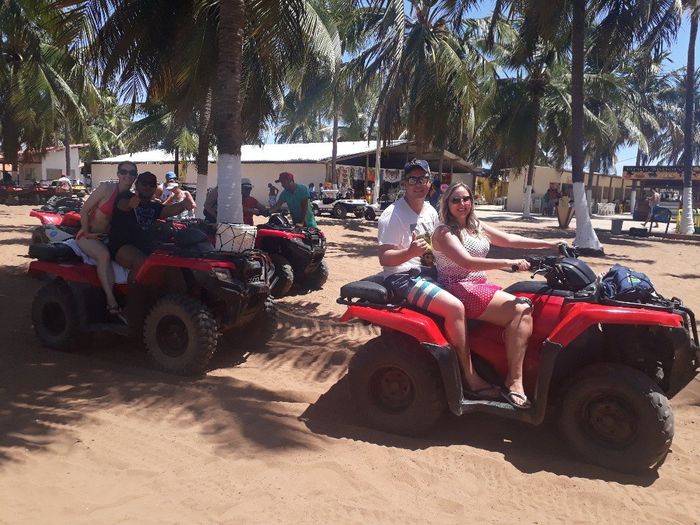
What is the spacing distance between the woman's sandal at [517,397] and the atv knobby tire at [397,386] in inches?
17.1

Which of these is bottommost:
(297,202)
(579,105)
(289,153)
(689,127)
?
(297,202)

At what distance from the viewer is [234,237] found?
19.9 feet

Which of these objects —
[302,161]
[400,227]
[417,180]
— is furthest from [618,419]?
[302,161]

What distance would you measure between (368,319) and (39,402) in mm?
2565

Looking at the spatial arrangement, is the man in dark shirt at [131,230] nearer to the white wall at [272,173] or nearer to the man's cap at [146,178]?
the man's cap at [146,178]

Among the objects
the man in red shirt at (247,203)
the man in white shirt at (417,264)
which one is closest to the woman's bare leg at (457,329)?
the man in white shirt at (417,264)

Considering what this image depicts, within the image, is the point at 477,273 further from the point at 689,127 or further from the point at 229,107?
the point at 689,127

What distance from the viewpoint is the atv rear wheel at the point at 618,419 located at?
341cm

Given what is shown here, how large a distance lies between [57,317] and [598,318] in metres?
4.91

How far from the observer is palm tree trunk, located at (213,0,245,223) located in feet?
23.2

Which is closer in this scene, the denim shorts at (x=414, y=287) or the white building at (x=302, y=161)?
the denim shorts at (x=414, y=287)

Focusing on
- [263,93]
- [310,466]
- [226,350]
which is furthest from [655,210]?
[310,466]

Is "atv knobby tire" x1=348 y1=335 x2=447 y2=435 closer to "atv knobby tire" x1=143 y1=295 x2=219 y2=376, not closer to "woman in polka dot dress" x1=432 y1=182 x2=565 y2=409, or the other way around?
"woman in polka dot dress" x1=432 y1=182 x2=565 y2=409

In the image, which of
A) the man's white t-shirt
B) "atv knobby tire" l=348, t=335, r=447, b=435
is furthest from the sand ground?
the man's white t-shirt
